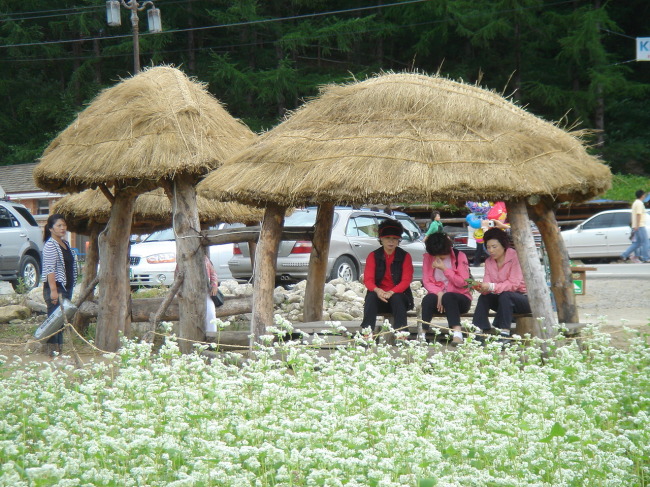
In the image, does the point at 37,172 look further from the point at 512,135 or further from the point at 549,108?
the point at 549,108

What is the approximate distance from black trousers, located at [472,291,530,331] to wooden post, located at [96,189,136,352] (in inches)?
185

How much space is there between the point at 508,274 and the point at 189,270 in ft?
12.0

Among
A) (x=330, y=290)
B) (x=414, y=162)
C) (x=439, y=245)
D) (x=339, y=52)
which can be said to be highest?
(x=339, y=52)

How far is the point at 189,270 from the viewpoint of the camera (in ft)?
34.3

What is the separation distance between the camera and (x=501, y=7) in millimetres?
33344

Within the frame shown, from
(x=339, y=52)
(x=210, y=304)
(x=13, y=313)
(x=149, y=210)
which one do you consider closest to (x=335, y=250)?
(x=149, y=210)

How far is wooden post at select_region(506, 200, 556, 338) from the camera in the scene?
28.4 feet

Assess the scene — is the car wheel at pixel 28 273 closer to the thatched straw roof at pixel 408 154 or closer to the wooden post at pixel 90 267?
the wooden post at pixel 90 267

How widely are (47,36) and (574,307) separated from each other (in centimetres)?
3633

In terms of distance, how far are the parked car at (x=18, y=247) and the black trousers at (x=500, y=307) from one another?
41.4 ft

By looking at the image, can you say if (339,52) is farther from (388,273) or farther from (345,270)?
(388,273)

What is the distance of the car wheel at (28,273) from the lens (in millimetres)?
20062

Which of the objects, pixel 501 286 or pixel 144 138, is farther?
pixel 144 138

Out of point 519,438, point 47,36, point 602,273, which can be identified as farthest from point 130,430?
point 47,36
